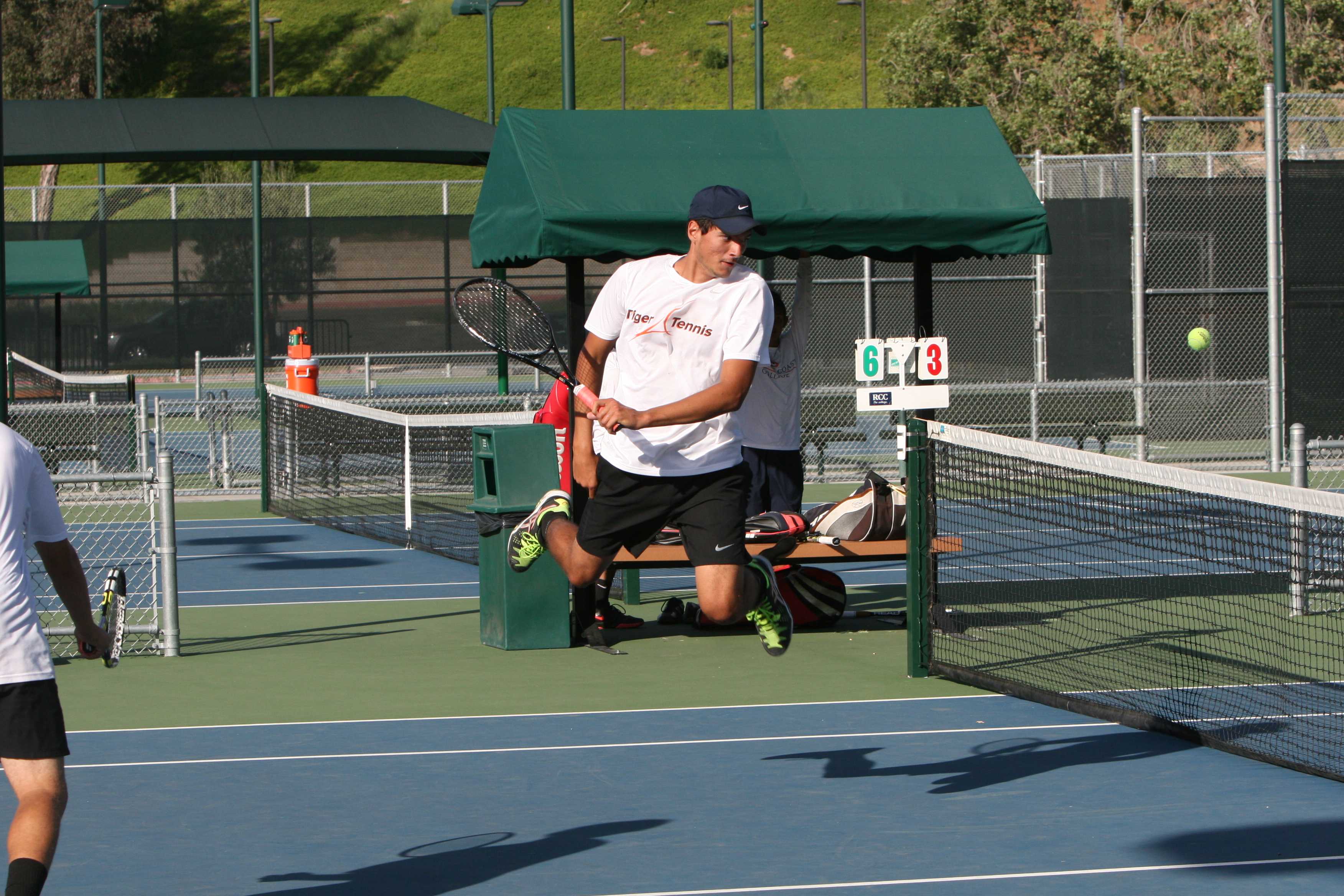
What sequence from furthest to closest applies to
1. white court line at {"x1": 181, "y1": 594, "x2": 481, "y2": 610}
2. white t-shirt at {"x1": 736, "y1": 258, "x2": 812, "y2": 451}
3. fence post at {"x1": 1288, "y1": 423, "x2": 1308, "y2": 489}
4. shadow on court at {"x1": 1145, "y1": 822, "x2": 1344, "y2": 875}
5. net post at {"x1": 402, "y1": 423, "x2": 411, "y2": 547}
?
net post at {"x1": 402, "y1": 423, "x2": 411, "y2": 547}, white court line at {"x1": 181, "y1": 594, "x2": 481, "y2": 610}, fence post at {"x1": 1288, "y1": 423, "x2": 1308, "y2": 489}, white t-shirt at {"x1": 736, "y1": 258, "x2": 812, "y2": 451}, shadow on court at {"x1": 1145, "y1": 822, "x2": 1344, "y2": 875}

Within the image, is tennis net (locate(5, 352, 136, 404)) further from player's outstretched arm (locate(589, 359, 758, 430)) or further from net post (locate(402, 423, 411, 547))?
player's outstretched arm (locate(589, 359, 758, 430))

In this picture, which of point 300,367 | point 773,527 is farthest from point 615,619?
point 300,367

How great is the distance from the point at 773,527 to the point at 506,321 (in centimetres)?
196

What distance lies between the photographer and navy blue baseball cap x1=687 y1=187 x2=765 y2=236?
19.9 feet

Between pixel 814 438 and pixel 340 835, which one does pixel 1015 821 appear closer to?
pixel 340 835

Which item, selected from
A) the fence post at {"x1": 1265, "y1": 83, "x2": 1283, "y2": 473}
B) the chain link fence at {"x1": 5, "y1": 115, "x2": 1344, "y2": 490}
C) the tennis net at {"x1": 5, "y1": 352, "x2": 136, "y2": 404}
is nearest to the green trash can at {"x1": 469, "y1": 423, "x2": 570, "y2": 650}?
the chain link fence at {"x1": 5, "y1": 115, "x2": 1344, "y2": 490}

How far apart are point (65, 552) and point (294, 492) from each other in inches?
508

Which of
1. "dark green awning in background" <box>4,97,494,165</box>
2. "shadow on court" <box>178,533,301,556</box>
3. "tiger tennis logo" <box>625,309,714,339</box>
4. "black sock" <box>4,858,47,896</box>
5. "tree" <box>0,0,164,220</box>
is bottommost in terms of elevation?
"shadow on court" <box>178,533,301,556</box>

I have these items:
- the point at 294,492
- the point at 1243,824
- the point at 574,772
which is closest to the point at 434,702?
the point at 574,772

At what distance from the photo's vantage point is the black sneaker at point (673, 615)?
1040 centimetres

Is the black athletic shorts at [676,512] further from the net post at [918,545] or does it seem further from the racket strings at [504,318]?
the net post at [918,545]

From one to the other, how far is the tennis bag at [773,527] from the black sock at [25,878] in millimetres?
5352

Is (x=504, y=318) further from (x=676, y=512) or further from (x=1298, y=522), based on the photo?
(x=1298, y=522)

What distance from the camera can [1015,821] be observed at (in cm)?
589
